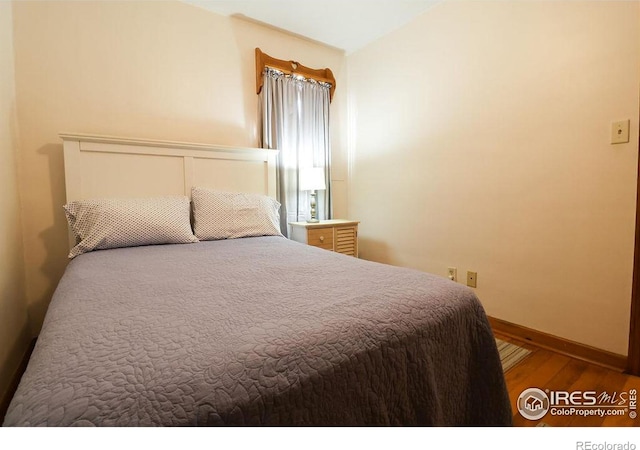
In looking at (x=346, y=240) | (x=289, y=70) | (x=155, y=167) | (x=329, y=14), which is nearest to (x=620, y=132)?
(x=346, y=240)

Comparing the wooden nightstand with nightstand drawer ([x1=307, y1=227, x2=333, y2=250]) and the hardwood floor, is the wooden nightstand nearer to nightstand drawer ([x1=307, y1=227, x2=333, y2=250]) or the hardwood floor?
nightstand drawer ([x1=307, y1=227, x2=333, y2=250])

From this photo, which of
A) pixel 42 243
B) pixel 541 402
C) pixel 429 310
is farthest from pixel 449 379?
pixel 42 243

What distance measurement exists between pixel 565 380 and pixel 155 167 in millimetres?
2695

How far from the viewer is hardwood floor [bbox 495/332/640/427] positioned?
1.19 meters

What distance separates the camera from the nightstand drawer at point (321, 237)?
242 centimetres

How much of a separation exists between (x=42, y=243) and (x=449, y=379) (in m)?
2.38

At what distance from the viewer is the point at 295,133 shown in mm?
2711

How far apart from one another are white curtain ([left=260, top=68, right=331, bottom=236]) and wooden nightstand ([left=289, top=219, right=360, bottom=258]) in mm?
270

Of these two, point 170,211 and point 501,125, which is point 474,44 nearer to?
point 501,125

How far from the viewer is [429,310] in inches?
31.9

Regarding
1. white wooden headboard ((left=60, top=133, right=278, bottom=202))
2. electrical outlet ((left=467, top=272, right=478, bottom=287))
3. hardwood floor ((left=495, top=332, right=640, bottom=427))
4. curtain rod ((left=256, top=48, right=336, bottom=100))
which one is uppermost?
curtain rod ((left=256, top=48, right=336, bottom=100))

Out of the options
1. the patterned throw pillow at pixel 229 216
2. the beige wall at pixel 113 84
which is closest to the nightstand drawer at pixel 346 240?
the patterned throw pillow at pixel 229 216

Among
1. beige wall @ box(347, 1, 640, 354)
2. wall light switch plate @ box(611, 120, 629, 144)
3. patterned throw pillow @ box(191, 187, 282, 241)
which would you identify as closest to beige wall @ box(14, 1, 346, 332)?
patterned throw pillow @ box(191, 187, 282, 241)

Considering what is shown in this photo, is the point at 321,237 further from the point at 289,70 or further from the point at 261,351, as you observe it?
the point at 261,351
